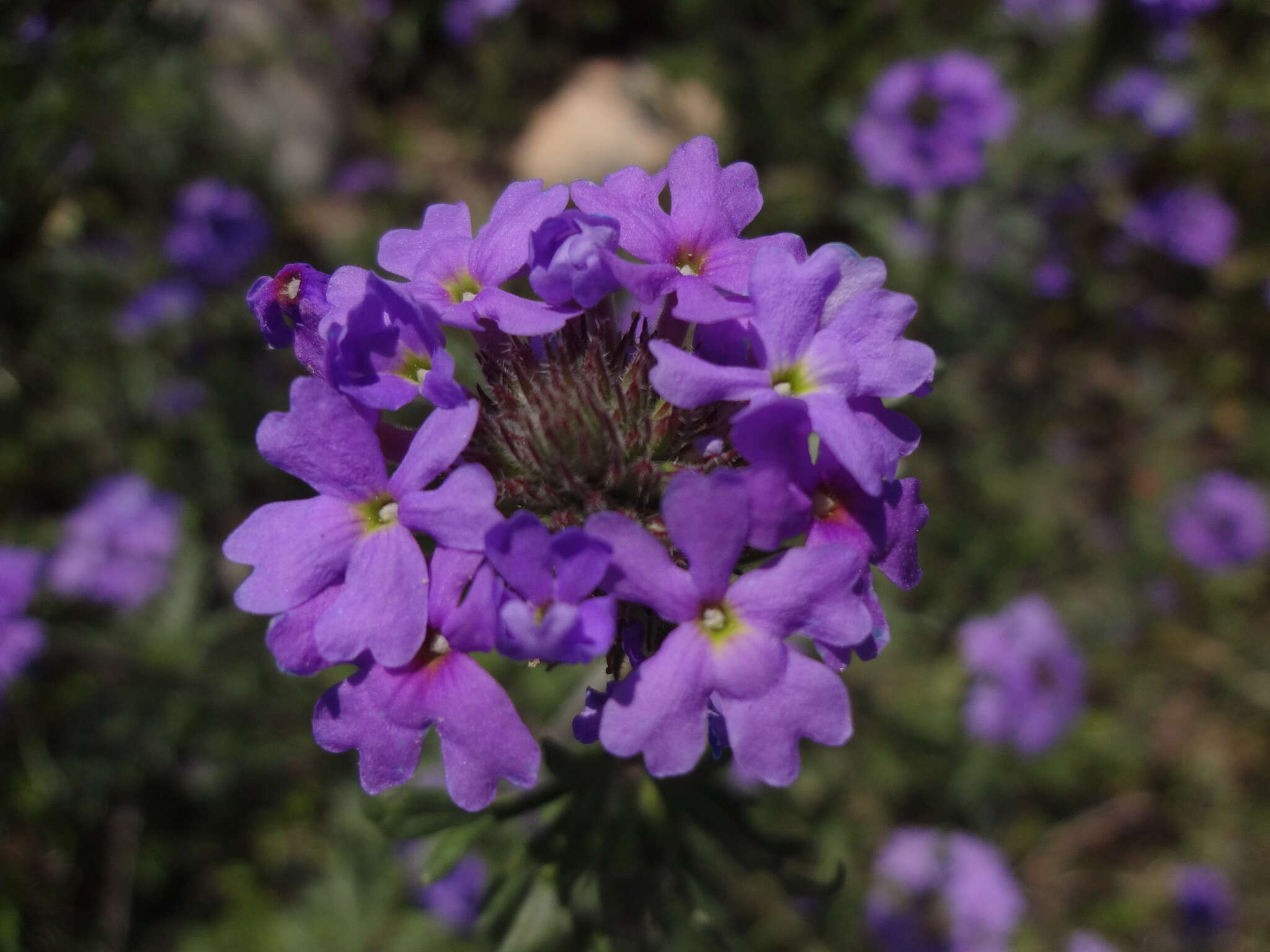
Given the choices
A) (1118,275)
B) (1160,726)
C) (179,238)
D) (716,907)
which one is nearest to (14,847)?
(179,238)

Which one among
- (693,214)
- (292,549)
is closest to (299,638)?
(292,549)

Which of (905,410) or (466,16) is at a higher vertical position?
(466,16)

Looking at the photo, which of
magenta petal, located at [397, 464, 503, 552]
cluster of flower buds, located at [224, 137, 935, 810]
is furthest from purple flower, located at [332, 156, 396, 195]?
magenta petal, located at [397, 464, 503, 552]

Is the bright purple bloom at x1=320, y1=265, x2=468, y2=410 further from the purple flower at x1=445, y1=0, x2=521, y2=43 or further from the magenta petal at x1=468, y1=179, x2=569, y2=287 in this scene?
the purple flower at x1=445, y1=0, x2=521, y2=43

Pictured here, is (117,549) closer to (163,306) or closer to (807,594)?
(163,306)

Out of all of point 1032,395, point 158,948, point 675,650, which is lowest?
point 158,948

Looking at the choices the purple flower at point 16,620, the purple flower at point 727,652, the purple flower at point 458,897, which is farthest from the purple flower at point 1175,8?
the purple flower at point 16,620

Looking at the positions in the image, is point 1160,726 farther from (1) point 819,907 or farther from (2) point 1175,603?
(1) point 819,907

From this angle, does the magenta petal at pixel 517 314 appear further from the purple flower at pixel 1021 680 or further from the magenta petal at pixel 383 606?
the purple flower at pixel 1021 680
